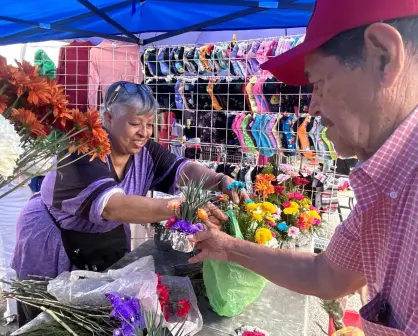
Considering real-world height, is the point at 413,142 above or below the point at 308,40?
below

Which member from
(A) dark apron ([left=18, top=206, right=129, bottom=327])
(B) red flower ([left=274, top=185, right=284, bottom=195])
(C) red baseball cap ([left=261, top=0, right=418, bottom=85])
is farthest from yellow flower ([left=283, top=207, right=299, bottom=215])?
(C) red baseball cap ([left=261, top=0, right=418, bottom=85])

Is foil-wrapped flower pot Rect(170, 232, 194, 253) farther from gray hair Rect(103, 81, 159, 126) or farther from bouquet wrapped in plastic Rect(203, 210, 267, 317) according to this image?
gray hair Rect(103, 81, 159, 126)

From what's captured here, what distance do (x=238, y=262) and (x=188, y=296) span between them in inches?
9.0

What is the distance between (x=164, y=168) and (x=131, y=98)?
21.8 inches

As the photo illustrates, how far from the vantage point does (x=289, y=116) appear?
3561 millimetres

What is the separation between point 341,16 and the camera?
70 centimetres

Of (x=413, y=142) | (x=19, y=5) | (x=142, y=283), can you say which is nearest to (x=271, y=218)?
(x=142, y=283)

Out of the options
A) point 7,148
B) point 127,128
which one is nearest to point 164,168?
point 127,128

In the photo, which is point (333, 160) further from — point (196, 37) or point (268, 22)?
point (196, 37)

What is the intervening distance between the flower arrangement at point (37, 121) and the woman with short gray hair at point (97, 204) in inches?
28.0

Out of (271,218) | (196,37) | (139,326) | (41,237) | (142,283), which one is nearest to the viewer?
(139,326)

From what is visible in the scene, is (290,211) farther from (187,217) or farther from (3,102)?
(3,102)

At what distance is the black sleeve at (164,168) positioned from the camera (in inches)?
86.0

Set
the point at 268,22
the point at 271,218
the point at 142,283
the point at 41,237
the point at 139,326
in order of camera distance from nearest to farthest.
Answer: the point at 139,326
the point at 142,283
the point at 271,218
the point at 41,237
the point at 268,22
